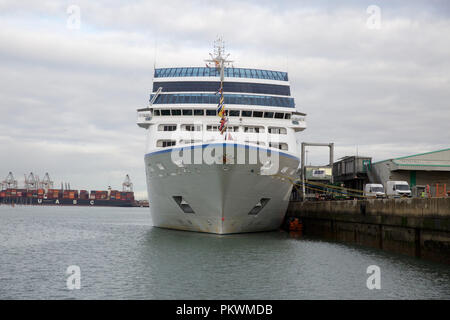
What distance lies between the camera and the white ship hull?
2870 cm

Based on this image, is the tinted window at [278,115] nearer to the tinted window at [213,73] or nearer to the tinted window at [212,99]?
the tinted window at [212,99]

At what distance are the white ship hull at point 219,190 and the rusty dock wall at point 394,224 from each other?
4790 millimetres

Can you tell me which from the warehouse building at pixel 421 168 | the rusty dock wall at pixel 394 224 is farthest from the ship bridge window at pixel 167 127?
the warehouse building at pixel 421 168

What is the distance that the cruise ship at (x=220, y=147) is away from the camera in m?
28.9

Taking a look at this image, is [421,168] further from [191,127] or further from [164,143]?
[164,143]

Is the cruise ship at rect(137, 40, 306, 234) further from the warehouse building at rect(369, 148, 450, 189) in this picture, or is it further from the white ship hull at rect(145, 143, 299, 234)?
the warehouse building at rect(369, 148, 450, 189)

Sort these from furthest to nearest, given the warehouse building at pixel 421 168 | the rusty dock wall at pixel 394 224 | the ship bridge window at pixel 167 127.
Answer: the warehouse building at pixel 421 168
the ship bridge window at pixel 167 127
the rusty dock wall at pixel 394 224

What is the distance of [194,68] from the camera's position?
127 feet

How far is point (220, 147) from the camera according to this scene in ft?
92.4

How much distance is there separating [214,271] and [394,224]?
11440 mm

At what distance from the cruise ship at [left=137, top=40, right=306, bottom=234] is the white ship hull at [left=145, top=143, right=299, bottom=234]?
62mm

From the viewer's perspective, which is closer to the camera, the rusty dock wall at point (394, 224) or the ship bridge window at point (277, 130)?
the rusty dock wall at point (394, 224)

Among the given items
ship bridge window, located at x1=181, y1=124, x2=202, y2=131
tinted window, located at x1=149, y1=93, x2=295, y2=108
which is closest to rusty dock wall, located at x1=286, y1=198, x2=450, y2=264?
tinted window, located at x1=149, y1=93, x2=295, y2=108
